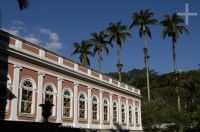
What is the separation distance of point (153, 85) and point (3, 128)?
72712 millimetres

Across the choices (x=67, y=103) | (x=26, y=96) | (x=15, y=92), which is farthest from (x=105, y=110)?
(x=15, y=92)

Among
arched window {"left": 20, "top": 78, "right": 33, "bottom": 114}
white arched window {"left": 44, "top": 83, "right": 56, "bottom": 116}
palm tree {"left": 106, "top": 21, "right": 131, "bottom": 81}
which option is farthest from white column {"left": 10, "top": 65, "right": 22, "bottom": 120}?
palm tree {"left": 106, "top": 21, "right": 131, "bottom": 81}

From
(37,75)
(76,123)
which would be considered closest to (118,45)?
(76,123)

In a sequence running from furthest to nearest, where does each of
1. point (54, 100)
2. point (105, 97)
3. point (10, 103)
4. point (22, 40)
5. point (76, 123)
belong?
point (105, 97) < point (76, 123) < point (54, 100) < point (22, 40) < point (10, 103)

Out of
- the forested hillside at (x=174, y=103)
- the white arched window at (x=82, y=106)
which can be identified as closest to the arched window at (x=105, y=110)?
the white arched window at (x=82, y=106)

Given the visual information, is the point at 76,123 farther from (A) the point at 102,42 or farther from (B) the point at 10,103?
(A) the point at 102,42

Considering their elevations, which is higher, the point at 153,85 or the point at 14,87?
the point at 153,85

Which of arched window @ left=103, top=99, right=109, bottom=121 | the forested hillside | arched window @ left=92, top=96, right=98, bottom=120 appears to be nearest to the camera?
the forested hillside

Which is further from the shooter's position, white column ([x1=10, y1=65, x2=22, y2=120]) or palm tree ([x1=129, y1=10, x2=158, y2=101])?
palm tree ([x1=129, y1=10, x2=158, y2=101])

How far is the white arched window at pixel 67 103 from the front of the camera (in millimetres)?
28422

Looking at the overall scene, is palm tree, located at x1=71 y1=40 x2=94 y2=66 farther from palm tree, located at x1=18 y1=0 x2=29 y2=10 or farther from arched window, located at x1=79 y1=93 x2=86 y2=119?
Result: palm tree, located at x1=18 y1=0 x2=29 y2=10

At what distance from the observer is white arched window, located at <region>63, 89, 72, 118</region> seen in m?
28.4

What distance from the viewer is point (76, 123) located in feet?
96.9

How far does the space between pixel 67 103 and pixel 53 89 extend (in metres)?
2.52
